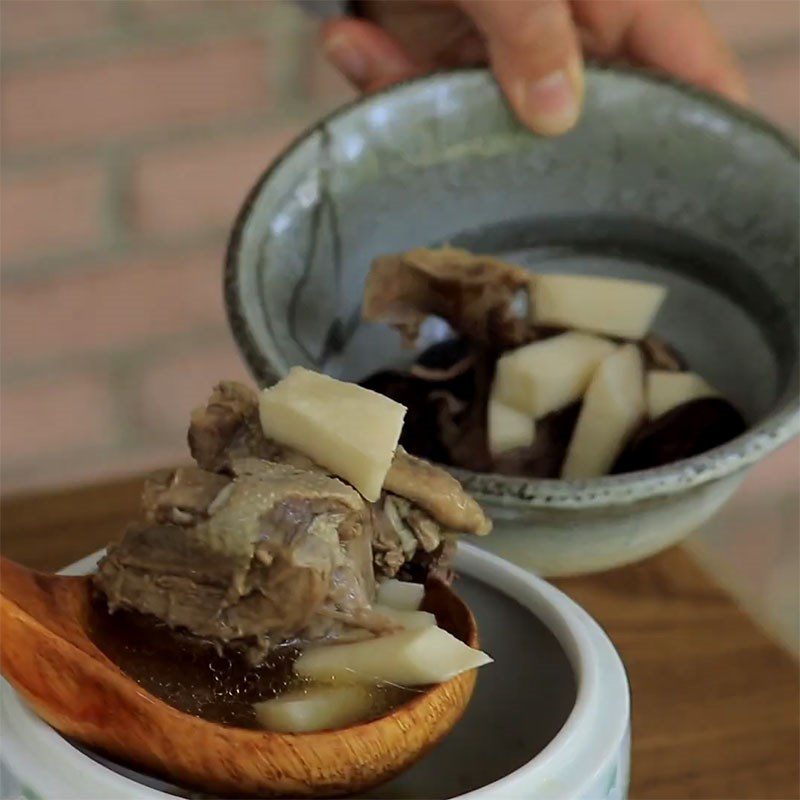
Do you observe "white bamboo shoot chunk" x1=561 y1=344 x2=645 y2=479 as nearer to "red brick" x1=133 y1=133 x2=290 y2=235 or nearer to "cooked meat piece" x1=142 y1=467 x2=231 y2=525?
"cooked meat piece" x1=142 y1=467 x2=231 y2=525

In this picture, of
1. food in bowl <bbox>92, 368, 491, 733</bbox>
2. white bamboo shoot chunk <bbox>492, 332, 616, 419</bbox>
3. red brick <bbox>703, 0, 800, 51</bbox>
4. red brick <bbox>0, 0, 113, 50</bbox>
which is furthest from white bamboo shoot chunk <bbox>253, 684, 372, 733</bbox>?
red brick <bbox>703, 0, 800, 51</bbox>

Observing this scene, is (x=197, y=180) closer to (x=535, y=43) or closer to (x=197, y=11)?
(x=197, y=11)

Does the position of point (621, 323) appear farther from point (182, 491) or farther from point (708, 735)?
point (182, 491)

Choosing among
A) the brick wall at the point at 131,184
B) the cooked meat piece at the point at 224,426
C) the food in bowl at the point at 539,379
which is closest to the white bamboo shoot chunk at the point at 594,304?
the food in bowl at the point at 539,379

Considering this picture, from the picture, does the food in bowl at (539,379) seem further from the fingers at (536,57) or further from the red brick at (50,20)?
the red brick at (50,20)

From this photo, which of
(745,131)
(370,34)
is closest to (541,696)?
(745,131)

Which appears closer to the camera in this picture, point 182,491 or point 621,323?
point 182,491
